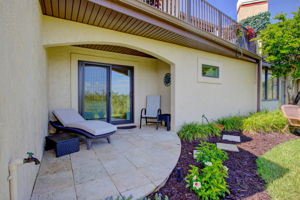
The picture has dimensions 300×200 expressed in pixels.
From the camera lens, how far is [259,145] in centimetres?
387

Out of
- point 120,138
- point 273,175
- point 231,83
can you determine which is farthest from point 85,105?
point 231,83

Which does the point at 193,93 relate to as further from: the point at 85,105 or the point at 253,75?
the point at 253,75

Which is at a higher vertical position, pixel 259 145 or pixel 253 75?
pixel 253 75

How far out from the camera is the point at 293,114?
4.74 meters

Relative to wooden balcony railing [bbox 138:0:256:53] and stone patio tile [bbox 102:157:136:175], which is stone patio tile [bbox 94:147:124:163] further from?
wooden balcony railing [bbox 138:0:256:53]

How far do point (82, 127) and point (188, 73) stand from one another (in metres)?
3.58

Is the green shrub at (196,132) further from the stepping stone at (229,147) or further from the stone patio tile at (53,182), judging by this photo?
the stone patio tile at (53,182)

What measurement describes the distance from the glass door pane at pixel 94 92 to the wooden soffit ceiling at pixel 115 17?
6.22 feet

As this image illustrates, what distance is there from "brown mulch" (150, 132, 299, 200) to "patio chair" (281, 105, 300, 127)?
0.80 metres

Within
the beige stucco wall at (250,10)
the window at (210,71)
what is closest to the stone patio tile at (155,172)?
the window at (210,71)

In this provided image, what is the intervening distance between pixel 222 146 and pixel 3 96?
4.03 metres

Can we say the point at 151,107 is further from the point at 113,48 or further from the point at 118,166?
the point at 118,166

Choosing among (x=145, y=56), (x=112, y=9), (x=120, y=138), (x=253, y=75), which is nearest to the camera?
(x=112, y=9)

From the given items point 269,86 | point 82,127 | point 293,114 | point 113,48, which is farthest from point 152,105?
point 269,86
